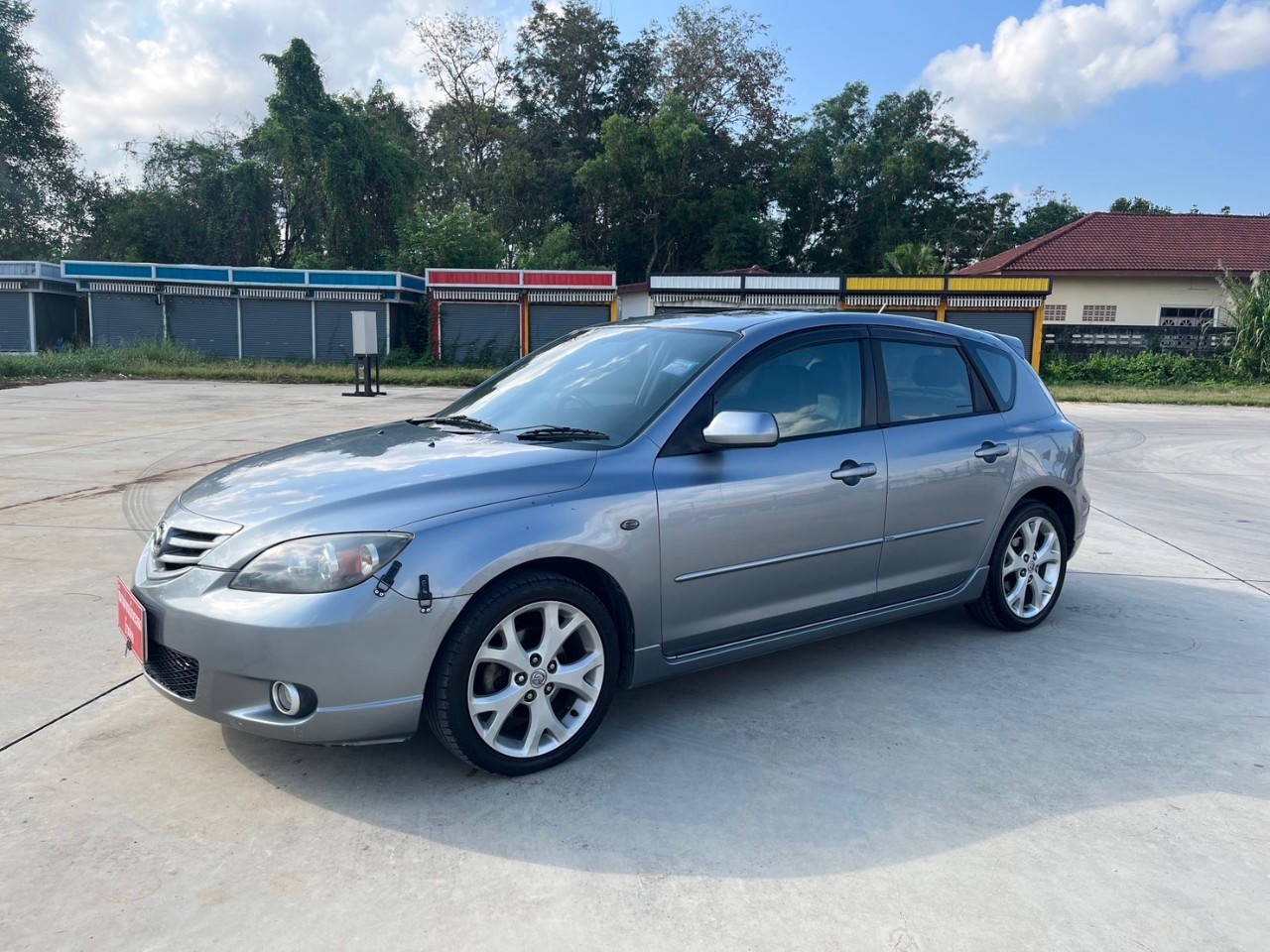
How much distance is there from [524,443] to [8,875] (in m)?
2.15

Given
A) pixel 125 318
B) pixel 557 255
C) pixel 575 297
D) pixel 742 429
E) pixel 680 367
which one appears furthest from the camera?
pixel 557 255

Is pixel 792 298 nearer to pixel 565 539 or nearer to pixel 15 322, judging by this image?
pixel 15 322

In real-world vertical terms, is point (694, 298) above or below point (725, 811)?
above

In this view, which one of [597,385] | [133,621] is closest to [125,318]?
[597,385]

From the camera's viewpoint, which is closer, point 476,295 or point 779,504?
point 779,504

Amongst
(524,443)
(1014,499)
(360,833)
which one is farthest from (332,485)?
(1014,499)

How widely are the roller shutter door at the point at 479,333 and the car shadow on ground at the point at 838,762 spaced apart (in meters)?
31.7

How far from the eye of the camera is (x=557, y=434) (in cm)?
390

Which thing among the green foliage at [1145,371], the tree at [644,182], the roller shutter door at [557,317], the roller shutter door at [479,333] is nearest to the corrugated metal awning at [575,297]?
the roller shutter door at [557,317]

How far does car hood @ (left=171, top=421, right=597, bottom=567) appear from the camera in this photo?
3227mm

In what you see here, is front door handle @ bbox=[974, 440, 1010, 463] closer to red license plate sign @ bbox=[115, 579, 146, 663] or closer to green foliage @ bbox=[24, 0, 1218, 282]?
red license plate sign @ bbox=[115, 579, 146, 663]

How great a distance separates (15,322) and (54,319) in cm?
149

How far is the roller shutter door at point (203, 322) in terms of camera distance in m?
36.0

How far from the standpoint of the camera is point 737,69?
48.8 metres
